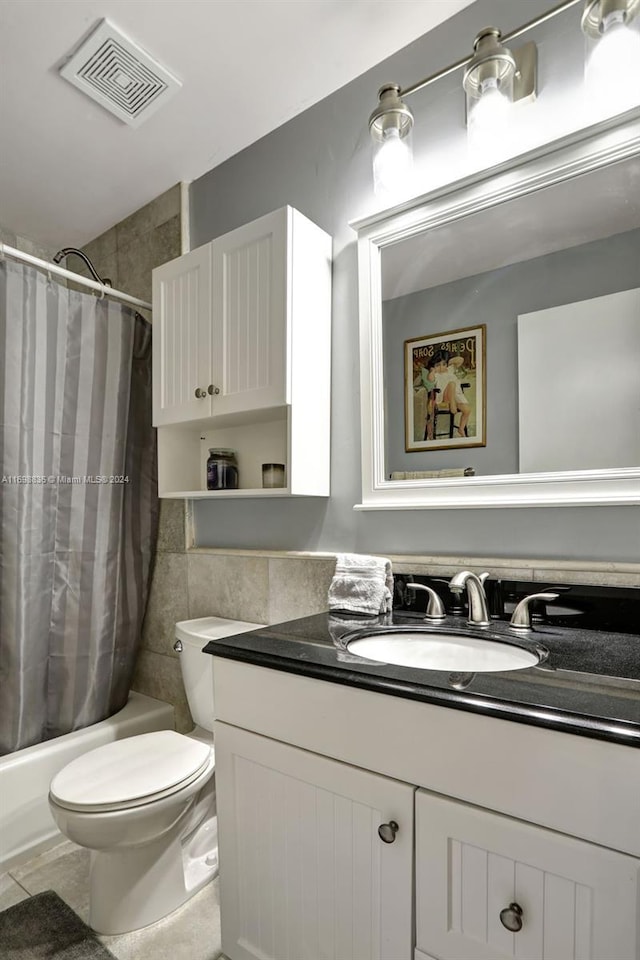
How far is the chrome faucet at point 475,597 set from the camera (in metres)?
1.24

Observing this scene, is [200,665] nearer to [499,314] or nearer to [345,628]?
[345,628]

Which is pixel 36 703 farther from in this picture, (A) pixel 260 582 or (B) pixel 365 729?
(B) pixel 365 729

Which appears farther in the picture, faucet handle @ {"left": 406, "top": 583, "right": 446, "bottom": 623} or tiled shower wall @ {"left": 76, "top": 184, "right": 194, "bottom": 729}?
tiled shower wall @ {"left": 76, "top": 184, "right": 194, "bottom": 729}

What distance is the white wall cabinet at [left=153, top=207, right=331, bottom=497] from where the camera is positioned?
1.54 m

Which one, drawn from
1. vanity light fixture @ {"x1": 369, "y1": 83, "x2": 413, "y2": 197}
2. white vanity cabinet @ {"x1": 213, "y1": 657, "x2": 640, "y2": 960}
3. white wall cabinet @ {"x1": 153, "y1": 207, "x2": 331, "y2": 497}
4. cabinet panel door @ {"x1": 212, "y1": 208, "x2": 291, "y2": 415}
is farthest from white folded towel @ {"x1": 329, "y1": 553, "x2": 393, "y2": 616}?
vanity light fixture @ {"x1": 369, "y1": 83, "x2": 413, "y2": 197}

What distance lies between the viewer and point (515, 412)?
131cm

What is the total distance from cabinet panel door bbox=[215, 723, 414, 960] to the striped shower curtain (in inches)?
38.7

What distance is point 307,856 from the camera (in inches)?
39.4

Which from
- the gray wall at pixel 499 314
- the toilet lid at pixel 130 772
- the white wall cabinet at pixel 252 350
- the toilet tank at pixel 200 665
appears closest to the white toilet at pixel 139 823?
the toilet lid at pixel 130 772

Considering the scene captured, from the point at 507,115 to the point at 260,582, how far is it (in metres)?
1.44

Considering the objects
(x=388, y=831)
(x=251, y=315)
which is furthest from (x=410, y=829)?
(x=251, y=315)

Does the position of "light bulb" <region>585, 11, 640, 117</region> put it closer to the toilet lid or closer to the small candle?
the small candle

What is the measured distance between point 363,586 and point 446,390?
549mm

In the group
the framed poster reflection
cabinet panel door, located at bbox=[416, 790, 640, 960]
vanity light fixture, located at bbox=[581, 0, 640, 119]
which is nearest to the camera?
cabinet panel door, located at bbox=[416, 790, 640, 960]
